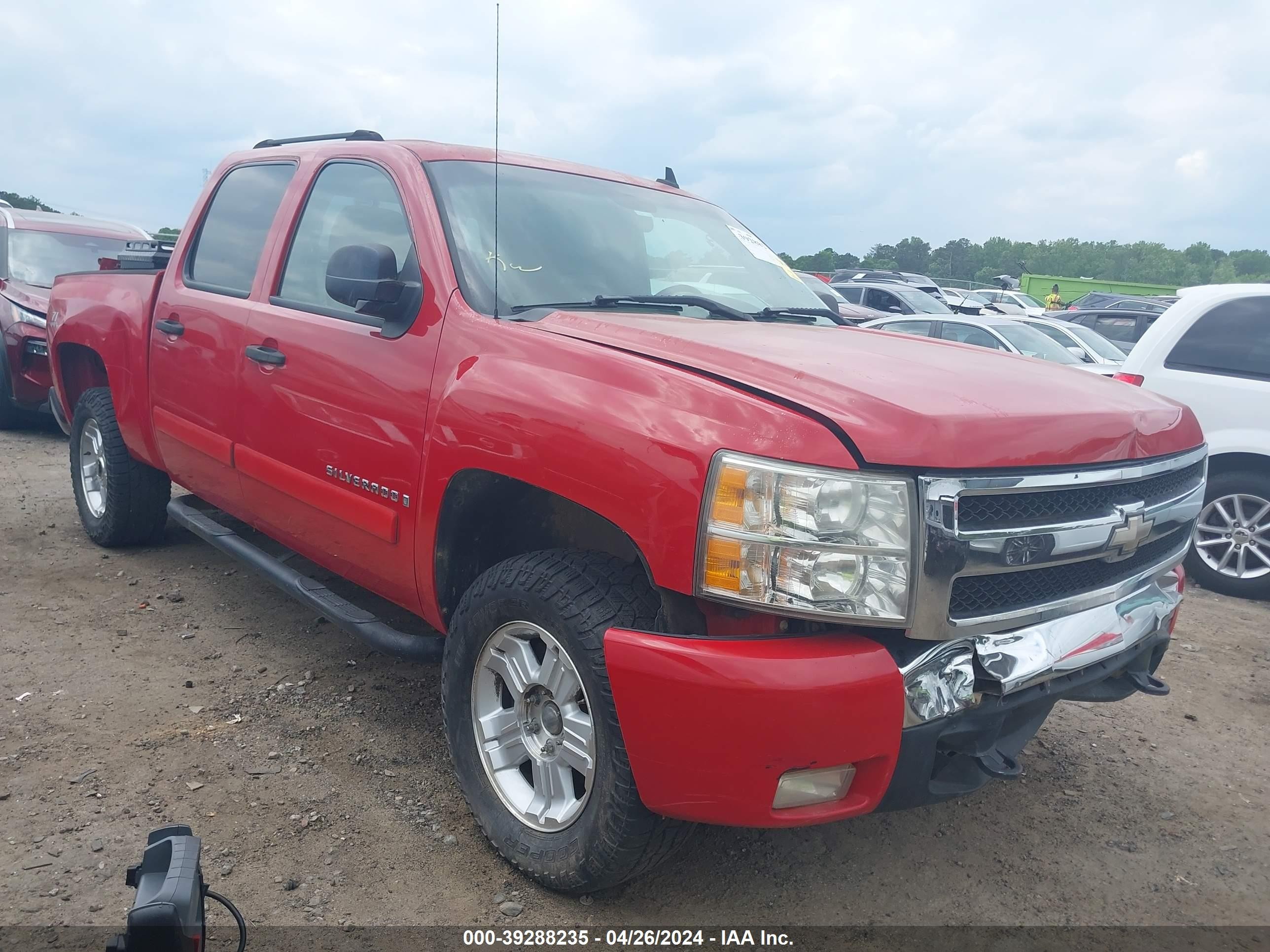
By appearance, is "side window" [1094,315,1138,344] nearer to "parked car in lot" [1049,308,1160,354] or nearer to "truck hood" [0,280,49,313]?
"parked car in lot" [1049,308,1160,354]

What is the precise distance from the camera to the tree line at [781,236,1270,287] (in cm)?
3675

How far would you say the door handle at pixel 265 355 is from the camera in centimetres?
337

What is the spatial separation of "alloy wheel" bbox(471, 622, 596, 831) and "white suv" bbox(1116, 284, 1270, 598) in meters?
4.55

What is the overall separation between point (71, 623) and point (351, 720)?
1581 mm

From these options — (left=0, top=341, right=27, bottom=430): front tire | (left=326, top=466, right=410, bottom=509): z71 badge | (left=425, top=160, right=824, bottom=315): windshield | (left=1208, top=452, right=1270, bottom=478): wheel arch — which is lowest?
(left=0, top=341, right=27, bottom=430): front tire

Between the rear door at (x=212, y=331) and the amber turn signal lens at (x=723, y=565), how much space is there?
2.32 meters

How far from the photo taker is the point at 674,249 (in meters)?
3.50

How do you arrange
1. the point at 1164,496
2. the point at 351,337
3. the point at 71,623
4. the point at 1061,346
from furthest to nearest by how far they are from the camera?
1. the point at 1061,346
2. the point at 71,623
3. the point at 351,337
4. the point at 1164,496

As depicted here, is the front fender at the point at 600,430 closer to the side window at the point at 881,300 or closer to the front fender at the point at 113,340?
the front fender at the point at 113,340

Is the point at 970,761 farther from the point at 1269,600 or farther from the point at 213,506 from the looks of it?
the point at 1269,600

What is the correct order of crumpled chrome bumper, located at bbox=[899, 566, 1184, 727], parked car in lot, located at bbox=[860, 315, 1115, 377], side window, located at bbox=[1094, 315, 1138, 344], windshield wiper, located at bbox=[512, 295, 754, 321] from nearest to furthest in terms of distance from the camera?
crumpled chrome bumper, located at bbox=[899, 566, 1184, 727]
windshield wiper, located at bbox=[512, 295, 754, 321]
parked car in lot, located at bbox=[860, 315, 1115, 377]
side window, located at bbox=[1094, 315, 1138, 344]

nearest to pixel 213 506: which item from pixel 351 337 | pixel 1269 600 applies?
pixel 351 337

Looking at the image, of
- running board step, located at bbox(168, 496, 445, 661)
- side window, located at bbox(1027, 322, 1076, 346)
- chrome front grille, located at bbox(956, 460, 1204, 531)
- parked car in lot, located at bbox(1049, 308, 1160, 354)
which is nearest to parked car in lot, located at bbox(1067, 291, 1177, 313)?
parked car in lot, located at bbox(1049, 308, 1160, 354)

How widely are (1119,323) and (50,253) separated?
14.2 metres
